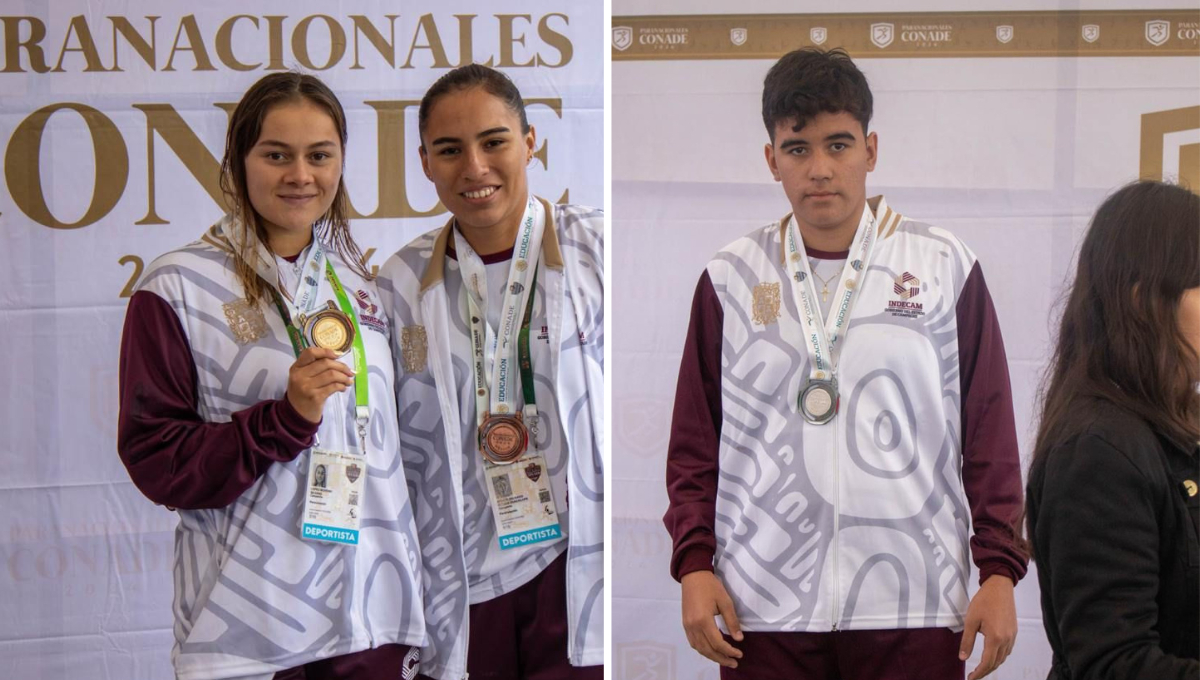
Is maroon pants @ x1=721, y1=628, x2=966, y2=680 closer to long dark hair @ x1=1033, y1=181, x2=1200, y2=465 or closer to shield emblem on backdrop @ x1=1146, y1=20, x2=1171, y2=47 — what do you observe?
long dark hair @ x1=1033, y1=181, x2=1200, y2=465

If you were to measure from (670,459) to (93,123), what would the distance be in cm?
141

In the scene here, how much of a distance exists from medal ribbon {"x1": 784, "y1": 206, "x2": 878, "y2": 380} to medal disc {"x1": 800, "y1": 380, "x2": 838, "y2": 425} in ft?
0.06

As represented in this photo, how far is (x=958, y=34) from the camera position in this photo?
2066 millimetres

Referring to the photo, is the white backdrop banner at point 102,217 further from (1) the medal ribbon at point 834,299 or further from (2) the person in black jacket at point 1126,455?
(2) the person in black jacket at point 1126,455

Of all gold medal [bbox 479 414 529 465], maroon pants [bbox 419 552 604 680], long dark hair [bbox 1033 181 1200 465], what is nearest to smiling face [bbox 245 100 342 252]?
gold medal [bbox 479 414 529 465]

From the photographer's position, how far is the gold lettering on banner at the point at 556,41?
2.28 metres

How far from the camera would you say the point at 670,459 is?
2.15m

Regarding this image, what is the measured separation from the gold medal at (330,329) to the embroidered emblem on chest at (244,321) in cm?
8

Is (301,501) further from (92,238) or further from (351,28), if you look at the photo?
(351,28)

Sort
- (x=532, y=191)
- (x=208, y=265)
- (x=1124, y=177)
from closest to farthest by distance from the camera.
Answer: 1. (x=1124, y=177)
2. (x=208, y=265)
3. (x=532, y=191)

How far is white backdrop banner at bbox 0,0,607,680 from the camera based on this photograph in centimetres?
221

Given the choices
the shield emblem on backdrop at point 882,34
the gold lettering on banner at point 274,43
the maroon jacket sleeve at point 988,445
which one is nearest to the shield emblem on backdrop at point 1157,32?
the shield emblem on backdrop at point 882,34

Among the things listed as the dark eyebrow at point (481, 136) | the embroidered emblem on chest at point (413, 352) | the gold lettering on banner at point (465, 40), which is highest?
the gold lettering on banner at point (465, 40)

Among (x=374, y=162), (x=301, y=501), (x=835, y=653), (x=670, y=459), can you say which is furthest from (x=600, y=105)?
(x=835, y=653)
